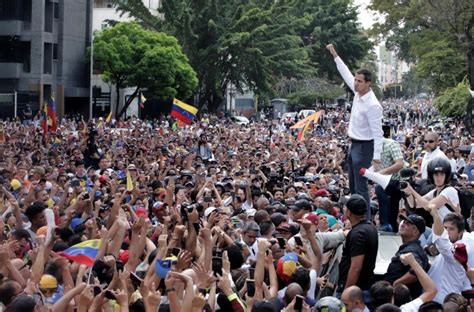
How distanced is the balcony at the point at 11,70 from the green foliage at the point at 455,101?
68.2 feet

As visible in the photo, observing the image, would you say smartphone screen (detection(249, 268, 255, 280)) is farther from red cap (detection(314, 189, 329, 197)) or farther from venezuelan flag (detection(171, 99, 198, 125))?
venezuelan flag (detection(171, 99, 198, 125))

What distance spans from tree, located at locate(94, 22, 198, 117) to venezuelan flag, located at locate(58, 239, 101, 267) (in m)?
44.0

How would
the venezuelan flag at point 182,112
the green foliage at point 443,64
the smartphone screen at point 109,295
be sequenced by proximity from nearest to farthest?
the smartphone screen at point 109,295
the venezuelan flag at point 182,112
the green foliage at point 443,64

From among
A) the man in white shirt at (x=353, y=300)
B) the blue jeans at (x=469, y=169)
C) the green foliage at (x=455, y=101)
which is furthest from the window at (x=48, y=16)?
the man in white shirt at (x=353, y=300)

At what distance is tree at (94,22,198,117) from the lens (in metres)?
52.5

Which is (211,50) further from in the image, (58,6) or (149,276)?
(149,276)

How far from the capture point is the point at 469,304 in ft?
24.5

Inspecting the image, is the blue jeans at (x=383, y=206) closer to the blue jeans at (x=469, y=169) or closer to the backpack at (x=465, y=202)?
the backpack at (x=465, y=202)

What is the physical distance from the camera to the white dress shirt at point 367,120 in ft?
33.2

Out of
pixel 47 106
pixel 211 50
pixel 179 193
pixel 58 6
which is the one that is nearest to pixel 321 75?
pixel 211 50

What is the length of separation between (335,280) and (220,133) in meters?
26.9

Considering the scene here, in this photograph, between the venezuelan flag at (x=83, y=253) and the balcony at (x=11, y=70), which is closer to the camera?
the venezuelan flag at (x=83, y=253)

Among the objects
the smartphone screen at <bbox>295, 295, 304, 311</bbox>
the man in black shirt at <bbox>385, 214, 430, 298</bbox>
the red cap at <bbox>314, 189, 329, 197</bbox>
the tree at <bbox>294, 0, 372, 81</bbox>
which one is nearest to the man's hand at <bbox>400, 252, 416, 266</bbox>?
the man in black shirt at <bbox>385, 214, 430, 298</bbox>

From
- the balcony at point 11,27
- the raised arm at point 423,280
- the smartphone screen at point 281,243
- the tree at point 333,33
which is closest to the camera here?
the raised arm at point 423,280
